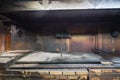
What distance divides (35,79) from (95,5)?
155cm

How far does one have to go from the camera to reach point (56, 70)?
7.87ft

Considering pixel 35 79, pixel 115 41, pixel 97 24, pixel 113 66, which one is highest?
pixel 97 24

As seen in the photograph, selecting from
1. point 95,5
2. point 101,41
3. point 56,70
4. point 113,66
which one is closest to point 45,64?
point 56,70

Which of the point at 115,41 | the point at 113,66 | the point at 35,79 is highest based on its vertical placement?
the point at 115,41

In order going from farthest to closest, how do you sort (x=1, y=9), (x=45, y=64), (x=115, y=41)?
(x=115, y=41)
(x=1, y=9)
(x=45, y=64)

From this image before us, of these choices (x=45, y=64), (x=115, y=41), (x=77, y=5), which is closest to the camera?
(x=45, y=64)

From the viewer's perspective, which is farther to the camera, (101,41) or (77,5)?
(101,41)

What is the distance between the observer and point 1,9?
3064mm

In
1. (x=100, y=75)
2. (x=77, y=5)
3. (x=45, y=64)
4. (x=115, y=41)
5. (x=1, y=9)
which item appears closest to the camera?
(x=100, y=75)

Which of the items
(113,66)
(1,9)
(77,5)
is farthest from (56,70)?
(1,9)

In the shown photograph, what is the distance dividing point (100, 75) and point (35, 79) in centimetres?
93

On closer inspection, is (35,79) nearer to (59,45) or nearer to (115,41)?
(59,45)

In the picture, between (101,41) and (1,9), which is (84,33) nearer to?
(101,41)

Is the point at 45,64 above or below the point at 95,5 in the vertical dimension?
below
